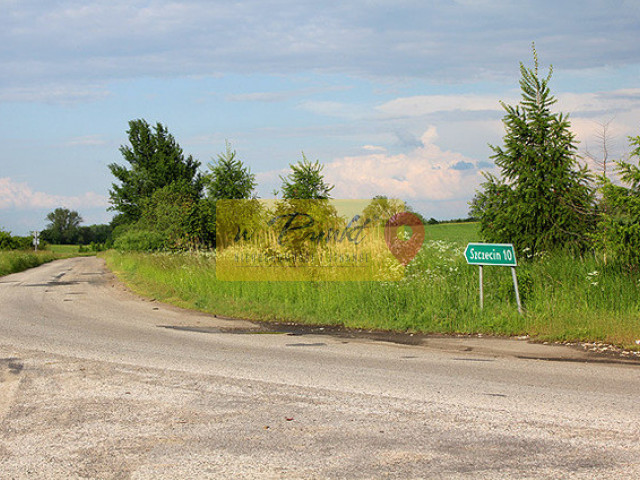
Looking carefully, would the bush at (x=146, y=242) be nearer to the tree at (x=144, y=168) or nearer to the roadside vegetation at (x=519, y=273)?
the roadside vegetation at (x=519, y=273)

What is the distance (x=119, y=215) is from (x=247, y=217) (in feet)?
164

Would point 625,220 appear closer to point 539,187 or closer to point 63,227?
point 539,187

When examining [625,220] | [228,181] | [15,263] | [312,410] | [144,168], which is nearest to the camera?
[312,410]

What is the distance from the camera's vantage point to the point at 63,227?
517 feet

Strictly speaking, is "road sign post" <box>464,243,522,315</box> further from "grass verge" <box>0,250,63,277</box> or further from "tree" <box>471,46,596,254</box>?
"grass verge" <box>0,250,63,277</box>

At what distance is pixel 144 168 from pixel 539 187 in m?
57.7

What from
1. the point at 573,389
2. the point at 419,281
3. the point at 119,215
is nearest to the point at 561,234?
the point at 419,281

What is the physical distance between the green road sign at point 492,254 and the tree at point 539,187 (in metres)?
2.36

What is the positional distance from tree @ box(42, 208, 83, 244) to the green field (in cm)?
13551

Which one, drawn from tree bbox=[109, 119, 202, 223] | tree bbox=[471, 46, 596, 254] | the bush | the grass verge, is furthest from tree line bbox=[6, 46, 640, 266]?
tree bbox=[109, 119, 202, 223]

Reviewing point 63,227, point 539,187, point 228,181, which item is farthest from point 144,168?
point 63,227

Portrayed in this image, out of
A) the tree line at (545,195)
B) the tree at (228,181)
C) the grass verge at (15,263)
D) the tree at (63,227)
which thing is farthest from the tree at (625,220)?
the tree at (63,227)

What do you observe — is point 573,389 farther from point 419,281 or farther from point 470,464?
point 419,281

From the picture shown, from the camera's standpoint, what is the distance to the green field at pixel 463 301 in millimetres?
11055
